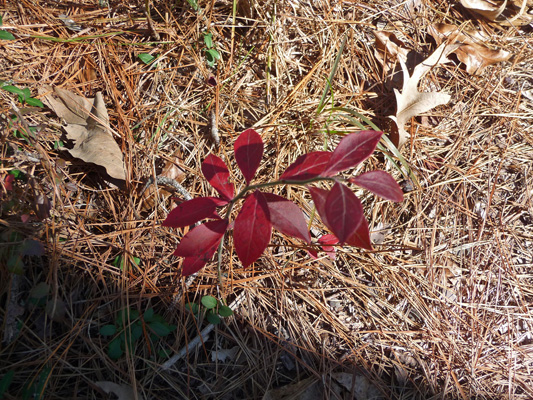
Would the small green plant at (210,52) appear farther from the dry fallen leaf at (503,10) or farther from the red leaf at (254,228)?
the dry fallen leaf at (503,10)

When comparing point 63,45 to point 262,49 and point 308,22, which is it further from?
point 308,22

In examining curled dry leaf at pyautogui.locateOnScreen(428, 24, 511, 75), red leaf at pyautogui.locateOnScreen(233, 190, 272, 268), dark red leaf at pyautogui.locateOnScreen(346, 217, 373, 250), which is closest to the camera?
dark red leaf at pyautogui.locateOnScreen(346, 217, 373, 250)

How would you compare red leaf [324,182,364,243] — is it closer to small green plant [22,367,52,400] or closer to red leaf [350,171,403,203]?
red leaf [350,171,403,203]

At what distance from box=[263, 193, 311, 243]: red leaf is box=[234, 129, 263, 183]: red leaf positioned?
0.11m

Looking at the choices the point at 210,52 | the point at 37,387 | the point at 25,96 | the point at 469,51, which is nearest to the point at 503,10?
the point at 469,51

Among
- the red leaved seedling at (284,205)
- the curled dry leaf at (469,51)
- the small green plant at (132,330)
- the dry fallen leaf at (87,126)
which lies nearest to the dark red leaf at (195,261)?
the red leaved seedling at (284,205)

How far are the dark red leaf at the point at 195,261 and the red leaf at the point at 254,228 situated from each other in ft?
0.48

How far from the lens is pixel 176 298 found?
49.9 inches

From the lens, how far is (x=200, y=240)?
102 centimetres

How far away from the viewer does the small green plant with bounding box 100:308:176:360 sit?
3.84ft

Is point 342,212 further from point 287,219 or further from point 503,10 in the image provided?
point 503,10

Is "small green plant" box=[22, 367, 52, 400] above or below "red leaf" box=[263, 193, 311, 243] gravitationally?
below

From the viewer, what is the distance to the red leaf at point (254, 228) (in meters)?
0.92

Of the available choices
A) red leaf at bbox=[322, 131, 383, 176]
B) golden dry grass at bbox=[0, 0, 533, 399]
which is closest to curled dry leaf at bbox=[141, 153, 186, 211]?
golden dry grass at bbox=[0, 0, 533, 399]
